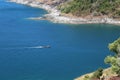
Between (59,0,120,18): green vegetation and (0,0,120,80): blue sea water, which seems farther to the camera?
(59,0,120,18): green vegetation

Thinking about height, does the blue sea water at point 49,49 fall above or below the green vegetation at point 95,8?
below

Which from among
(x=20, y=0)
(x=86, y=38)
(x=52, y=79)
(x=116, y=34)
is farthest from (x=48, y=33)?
(x=20, y=0)

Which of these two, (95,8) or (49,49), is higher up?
(95,8)

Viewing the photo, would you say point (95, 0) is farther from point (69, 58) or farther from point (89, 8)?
point (69, 58)

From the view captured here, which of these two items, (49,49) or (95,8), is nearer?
(49,49)
